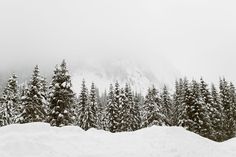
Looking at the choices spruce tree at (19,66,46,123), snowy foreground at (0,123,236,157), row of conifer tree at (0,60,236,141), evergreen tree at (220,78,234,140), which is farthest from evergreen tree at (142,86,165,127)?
snowy foreground at (0,123,236,157)

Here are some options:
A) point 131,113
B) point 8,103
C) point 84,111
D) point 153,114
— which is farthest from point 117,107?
point 8,103

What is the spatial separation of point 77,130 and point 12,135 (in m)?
4.92

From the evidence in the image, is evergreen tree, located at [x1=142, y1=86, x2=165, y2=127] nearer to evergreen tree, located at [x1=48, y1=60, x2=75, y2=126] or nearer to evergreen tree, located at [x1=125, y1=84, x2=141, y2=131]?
evergreen tree, located at [x1=125, y1=84, x2=141, y2=131]

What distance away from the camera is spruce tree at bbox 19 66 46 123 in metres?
36.6

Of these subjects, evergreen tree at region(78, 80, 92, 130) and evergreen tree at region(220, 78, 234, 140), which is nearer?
evergreen tree at region(78, 80, 92, 130)

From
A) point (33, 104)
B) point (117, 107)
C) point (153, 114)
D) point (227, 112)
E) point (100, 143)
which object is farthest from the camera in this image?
point (227, 112)

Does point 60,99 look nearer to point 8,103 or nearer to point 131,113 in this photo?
point 8,103

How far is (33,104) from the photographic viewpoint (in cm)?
3716

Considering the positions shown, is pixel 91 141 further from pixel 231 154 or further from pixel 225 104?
pixel 225 104

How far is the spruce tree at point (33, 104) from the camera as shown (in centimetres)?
3659

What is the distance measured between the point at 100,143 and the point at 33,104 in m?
21.7

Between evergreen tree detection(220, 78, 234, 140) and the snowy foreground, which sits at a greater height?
evergreen tree detection(220, 78, 234, 140)

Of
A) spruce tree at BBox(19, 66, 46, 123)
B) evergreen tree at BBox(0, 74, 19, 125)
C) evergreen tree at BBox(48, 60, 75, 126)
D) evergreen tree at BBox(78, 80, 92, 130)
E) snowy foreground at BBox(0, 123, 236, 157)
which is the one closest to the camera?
snowy foreground at BBox(0, 123, 236, 157)

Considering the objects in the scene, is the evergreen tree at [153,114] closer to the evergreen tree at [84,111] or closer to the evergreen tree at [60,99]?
the evergreen tree at [84,111]
